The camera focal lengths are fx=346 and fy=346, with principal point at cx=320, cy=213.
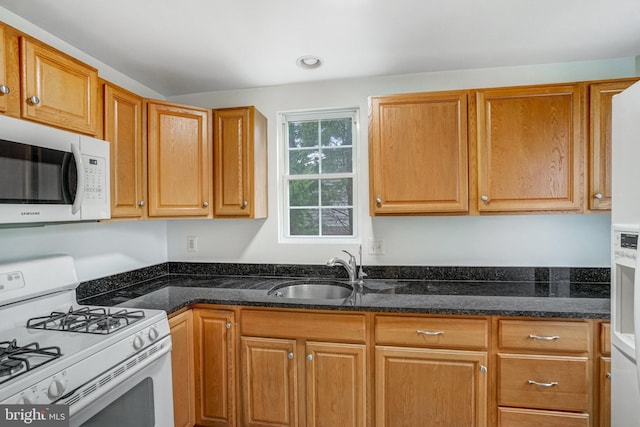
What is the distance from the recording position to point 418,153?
2047 mm

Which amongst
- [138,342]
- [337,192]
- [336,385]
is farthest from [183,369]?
[337,192]

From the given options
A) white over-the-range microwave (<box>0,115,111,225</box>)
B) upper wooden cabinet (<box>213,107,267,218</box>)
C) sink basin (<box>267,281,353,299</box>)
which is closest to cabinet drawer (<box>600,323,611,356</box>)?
sink basin (<box>267,281,353,299</box>)

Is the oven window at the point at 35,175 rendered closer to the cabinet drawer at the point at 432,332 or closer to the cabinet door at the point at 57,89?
the cabinet door at the point at 57,89

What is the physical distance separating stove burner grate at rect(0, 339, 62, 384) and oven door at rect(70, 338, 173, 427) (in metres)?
0.19

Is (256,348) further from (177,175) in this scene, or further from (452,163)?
(452,163)

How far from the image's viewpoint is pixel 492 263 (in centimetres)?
231

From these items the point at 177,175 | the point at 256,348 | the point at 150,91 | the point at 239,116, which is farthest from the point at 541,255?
the point at 150,91

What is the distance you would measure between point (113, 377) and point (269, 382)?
2.85ft

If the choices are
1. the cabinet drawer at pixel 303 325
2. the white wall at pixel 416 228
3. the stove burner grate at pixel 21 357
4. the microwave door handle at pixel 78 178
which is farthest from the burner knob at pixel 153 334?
the white wall at pixel 416 228

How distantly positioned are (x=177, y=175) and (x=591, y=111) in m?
2.46

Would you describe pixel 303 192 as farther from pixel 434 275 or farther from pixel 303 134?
pixel 434 275

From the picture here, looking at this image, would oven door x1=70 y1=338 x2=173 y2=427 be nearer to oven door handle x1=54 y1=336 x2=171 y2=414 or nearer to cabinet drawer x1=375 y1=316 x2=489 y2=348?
oven door handle x1=54 y1=336 x2=171 y2=414

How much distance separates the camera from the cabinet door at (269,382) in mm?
1906

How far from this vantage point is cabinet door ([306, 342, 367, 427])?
1829 millimetres
